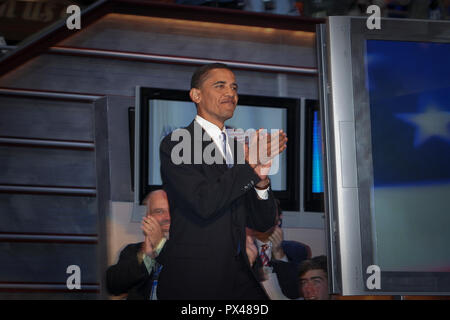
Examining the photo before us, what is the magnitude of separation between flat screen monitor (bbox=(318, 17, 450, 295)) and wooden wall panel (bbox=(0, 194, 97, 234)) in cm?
96

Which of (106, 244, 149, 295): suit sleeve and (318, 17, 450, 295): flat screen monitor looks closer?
(318, 17, 450, 295): flat screen monitor

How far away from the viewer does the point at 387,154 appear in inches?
58.1

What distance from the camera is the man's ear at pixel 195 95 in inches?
77.5

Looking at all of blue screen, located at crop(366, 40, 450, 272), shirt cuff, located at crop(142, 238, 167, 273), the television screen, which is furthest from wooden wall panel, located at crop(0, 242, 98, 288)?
blue screen, located at crop(366, 40, 450, 272)

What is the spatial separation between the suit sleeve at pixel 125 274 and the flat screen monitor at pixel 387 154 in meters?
0.73

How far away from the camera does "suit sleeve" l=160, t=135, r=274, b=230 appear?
71.1 inches

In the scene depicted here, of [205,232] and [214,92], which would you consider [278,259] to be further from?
[214,92]

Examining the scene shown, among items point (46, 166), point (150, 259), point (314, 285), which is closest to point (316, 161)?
point (314, 285)

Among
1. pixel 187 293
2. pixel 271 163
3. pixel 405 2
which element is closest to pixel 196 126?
pixel 271 163

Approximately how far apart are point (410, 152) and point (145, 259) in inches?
39.6

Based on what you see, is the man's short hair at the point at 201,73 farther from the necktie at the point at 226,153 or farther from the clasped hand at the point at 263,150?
the clasped hand at the point at 263,150

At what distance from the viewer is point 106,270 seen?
1858mm

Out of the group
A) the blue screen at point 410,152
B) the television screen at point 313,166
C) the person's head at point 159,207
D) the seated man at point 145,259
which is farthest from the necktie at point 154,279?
the blue screen at point 410,152

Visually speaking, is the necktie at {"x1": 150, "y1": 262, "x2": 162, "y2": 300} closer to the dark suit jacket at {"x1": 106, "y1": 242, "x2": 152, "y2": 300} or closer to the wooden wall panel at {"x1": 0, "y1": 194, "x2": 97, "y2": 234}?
the dark suit jacket at {"x1": 106, "y1": 242, "x2": 152, "y2": 300}
